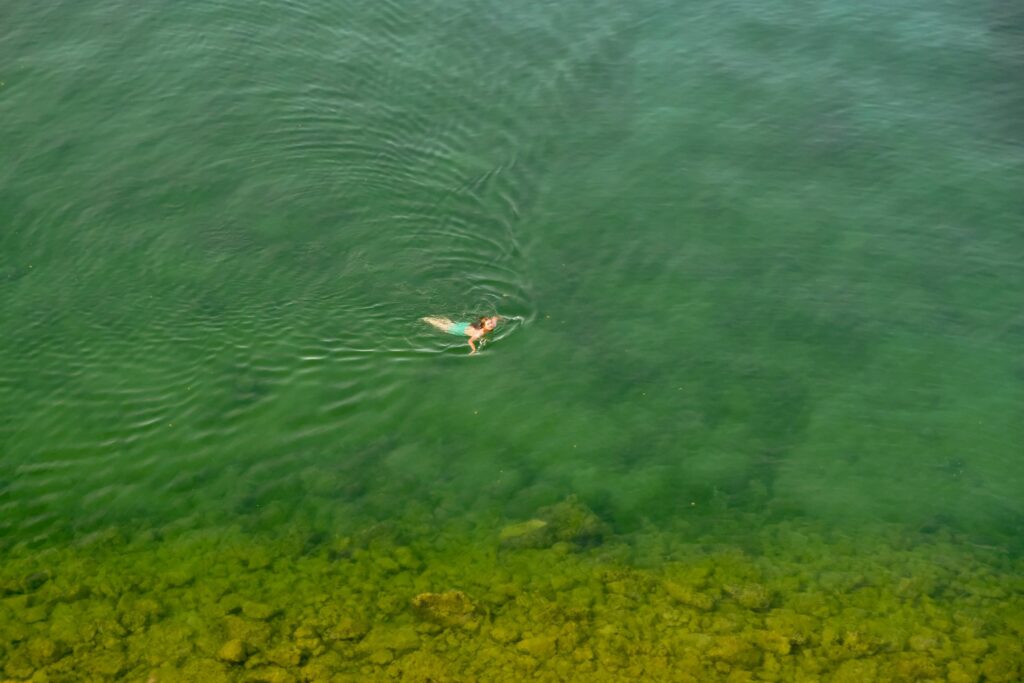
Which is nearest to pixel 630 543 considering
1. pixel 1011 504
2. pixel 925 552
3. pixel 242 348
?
pixel 925 552

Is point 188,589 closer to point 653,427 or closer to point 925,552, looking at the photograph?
point 653,427

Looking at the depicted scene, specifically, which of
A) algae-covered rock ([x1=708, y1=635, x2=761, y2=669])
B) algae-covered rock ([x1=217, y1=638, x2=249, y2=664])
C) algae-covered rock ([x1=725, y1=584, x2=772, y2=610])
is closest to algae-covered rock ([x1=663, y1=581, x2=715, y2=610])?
algae-covered rock ([x1=725, y1=584, x2=772, y2=610])

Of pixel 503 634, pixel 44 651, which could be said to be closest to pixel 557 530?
pixel 503 634

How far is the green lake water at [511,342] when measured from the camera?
41.2 feet

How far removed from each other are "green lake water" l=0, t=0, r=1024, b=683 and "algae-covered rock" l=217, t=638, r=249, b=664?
1.9 inches

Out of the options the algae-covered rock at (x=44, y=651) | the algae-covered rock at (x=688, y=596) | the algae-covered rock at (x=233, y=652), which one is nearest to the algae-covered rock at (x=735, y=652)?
the algae-covered rock at (x=688, y=596)

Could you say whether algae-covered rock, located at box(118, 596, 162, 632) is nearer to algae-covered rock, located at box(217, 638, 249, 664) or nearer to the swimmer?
algae-covered rock, located at box(217, 638, 249, 664)

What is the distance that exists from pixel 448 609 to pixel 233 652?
2.52 m

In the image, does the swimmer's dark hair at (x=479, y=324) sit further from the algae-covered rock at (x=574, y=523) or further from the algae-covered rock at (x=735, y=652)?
the algae-covered rock at (x=735, y=652)

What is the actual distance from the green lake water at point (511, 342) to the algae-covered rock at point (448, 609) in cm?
4

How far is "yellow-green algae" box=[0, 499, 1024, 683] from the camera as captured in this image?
39.4 feet

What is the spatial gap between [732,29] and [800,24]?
4.94ft

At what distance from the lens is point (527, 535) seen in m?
13.4

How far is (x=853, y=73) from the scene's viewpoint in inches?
835
